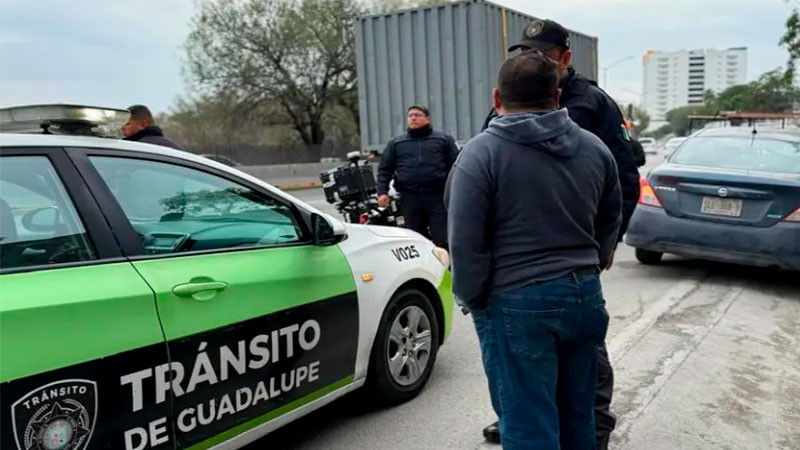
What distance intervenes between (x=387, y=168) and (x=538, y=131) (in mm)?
4394

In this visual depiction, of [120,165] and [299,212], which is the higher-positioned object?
[120,165]

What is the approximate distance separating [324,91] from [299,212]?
86.1 feet

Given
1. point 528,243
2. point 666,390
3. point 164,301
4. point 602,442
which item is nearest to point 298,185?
point 666,390

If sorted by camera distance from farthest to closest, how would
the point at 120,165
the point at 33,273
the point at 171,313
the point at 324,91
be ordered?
the point at 324,91 < the point at 120,165 < the point at 171,313 < the point at 33,273

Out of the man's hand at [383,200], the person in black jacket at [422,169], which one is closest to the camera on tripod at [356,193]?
the man's hand at [383,200]

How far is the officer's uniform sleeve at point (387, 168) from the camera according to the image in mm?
6352

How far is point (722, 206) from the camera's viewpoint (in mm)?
5680

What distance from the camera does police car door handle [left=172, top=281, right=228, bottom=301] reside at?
7.77 ft

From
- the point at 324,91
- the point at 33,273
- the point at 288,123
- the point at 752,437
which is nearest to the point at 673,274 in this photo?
the point at 752,437

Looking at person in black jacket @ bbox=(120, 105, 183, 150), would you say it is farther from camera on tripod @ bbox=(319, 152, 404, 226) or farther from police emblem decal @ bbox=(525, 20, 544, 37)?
police emblem decal @ bbox=(525, 20, 544, 37)

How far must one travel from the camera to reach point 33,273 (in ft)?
6.70

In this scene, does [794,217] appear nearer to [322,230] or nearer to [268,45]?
[322,230]

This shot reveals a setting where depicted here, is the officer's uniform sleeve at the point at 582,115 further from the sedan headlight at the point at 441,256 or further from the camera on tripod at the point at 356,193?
the camera on tripod at the point at 356,193

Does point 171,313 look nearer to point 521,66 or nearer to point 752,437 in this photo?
point 521,66
